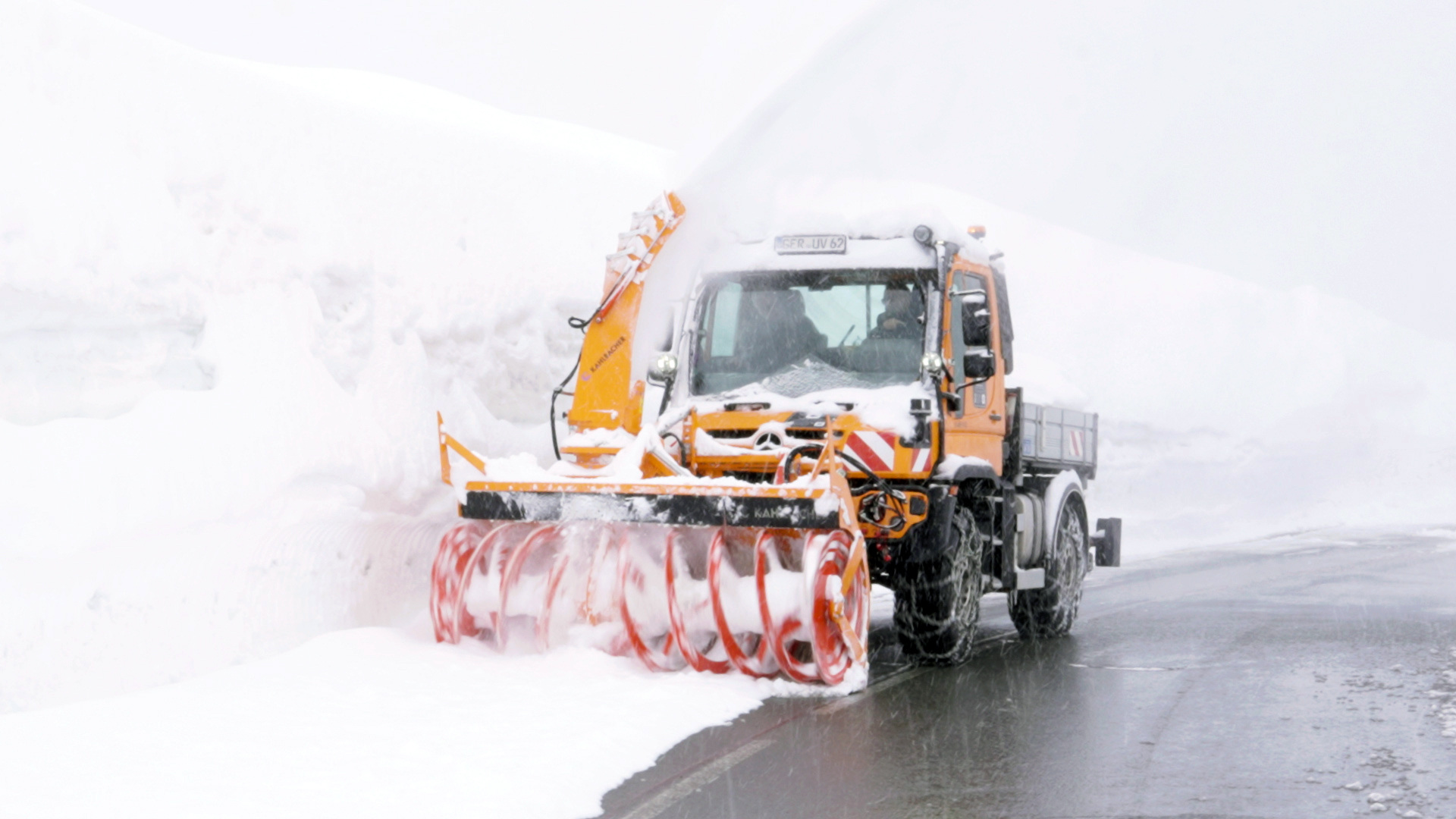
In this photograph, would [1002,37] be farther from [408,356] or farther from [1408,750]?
[1408,750]

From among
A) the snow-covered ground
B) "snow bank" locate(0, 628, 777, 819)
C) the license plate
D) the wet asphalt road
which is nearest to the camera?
"snow bank" locate(0, 628, 777, 819)

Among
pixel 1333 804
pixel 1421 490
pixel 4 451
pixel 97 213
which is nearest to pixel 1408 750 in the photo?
pixel 1333 804

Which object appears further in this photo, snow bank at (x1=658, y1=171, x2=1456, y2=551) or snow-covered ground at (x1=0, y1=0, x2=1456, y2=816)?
snow bank at (x1=658, y1=171, x2=1456, y2=551)

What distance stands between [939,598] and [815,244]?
234 cm

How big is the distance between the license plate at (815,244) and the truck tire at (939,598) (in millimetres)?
1818

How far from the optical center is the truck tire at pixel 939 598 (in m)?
8.16

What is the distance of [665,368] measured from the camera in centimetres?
865

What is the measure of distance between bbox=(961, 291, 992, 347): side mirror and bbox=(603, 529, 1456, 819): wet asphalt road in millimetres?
1987

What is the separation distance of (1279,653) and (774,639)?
4038 mm

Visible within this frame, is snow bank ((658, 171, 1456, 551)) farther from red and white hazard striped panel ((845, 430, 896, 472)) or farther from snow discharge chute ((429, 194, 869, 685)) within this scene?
snow discharge chute ((429, 194, 869, 685))

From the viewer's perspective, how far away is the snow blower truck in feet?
23.6

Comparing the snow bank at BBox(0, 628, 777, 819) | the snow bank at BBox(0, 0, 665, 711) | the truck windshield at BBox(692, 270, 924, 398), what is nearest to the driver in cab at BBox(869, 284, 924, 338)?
the truck windshield at BBox(692, 270, 924, 398)

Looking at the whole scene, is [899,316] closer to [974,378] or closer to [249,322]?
[974,378]

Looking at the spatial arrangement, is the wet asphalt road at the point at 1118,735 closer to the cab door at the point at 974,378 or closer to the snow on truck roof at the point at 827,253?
the cab door at the point at 974,378
